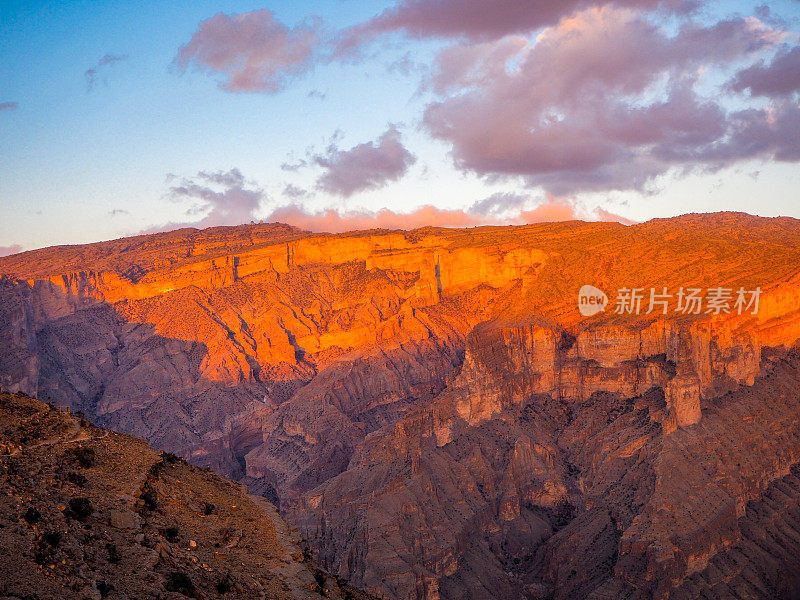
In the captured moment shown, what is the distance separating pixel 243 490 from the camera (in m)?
20.2

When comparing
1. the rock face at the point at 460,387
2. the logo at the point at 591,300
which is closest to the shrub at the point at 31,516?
the rock face at the point at 460,387

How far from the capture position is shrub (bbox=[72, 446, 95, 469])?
1563 cm

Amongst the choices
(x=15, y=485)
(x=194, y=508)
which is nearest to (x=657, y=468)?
(x=194, y=508)

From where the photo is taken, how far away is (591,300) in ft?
237

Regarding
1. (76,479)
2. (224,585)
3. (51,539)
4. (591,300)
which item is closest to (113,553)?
(51,539)

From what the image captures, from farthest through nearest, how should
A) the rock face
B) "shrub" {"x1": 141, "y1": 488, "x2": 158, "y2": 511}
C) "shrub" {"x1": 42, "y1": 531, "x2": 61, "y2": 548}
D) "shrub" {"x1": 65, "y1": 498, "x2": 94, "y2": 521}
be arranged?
the rock face → "shrub" {"x1": 141, "y1": 488, "x2": 158, "y2": 511} → "shrub" {"x1": 65, "y1": 498, "x2": 94, "y2": 521} → "shrub" {"x1": 42, "y1": 531, "x2": 61, "y2": 548}

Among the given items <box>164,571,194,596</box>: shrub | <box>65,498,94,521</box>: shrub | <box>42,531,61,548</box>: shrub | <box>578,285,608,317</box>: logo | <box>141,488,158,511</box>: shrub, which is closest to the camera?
<box>42,531,61,548</box>: shrub

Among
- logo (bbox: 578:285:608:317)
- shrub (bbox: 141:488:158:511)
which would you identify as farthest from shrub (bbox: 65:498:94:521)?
logo (bbox: 578:285:608:317)

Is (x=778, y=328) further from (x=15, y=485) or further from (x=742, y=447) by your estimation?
(x=15, y=485)

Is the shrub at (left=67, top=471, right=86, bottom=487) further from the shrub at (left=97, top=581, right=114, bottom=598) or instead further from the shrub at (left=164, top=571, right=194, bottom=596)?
→ the shrub at (left=97, top=581, right=114, bottom=598)

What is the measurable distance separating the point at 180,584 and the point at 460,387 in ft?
163

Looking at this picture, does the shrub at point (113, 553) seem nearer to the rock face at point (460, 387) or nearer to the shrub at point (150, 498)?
the shrub at point (150, 498)

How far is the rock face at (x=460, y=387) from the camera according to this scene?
46062 millimetres

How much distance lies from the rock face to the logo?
3.03 ft
